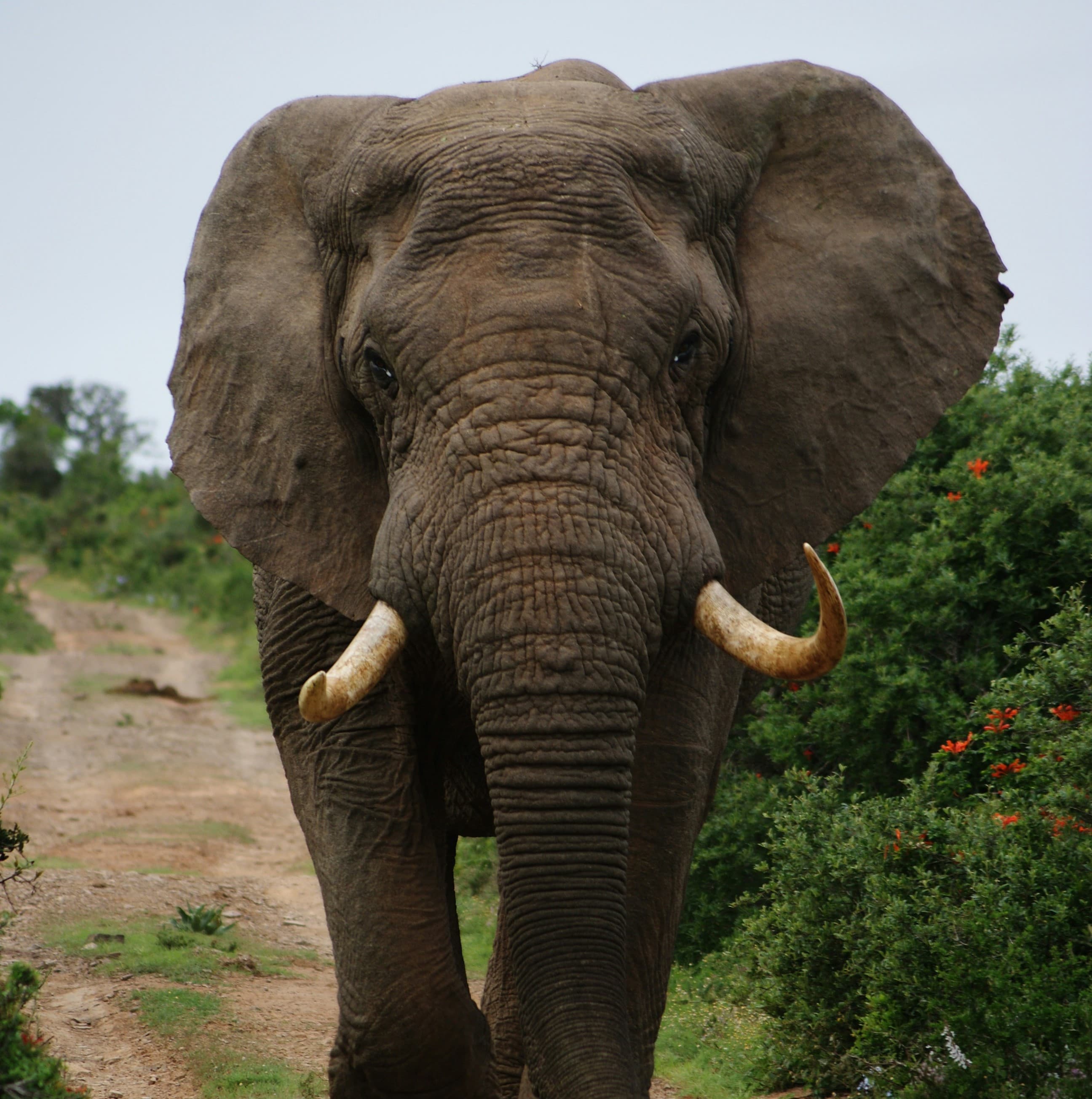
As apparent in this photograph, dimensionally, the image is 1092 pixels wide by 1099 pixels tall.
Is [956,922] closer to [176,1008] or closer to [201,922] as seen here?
[176,1008]

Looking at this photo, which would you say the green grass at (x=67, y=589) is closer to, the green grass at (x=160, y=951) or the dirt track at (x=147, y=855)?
the dirt track at (x=147, y=855)

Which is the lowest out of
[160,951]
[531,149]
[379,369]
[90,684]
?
[90,684]

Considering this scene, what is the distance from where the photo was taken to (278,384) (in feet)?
13.3

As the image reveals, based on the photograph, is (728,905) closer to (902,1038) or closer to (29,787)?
(902,1038)

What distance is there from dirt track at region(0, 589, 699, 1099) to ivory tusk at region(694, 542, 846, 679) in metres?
2.83

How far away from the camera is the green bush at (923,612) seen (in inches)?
253

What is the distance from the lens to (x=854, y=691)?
6.68m

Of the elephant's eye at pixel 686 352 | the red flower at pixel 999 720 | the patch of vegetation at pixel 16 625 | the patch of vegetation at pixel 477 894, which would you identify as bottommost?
the patch of vegetation at pixel 16 625

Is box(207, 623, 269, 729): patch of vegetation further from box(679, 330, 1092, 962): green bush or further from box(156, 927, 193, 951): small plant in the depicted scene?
box(679, 330, 1092, 962): green bush

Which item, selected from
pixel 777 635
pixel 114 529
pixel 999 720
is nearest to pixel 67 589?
pixel 114 529

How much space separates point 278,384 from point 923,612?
327 centimetres

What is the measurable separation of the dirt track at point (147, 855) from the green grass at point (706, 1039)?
15cm

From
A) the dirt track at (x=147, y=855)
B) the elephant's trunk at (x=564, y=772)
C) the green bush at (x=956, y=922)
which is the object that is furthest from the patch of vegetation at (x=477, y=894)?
the elephant's trunk at (x=564, y=772)

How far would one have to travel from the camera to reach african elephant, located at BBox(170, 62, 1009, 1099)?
3459 mm
